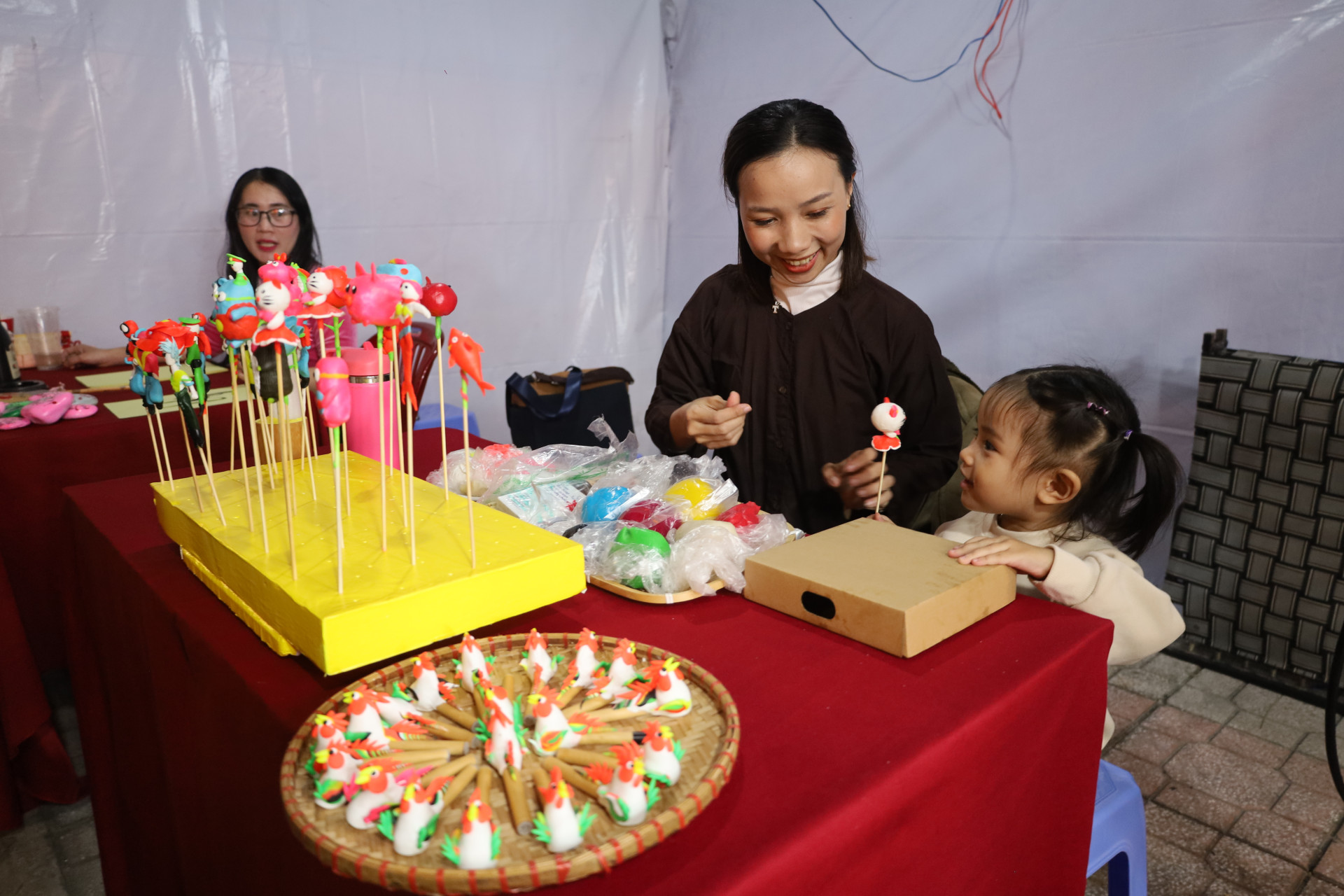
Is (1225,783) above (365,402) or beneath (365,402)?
beneath

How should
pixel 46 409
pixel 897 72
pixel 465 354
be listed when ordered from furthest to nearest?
pixel 897 72 < pixel 46 409 < pixel 465 354

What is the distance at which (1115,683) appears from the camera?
97.3 inches

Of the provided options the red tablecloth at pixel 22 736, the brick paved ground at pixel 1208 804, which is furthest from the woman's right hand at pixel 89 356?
the red tablecloth at pixel 22 736

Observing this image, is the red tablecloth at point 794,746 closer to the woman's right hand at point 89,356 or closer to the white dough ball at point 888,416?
the white dough ball at point 888,416

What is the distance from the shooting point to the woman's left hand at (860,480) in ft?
4.81

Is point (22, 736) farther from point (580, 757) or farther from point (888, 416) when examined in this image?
point (888, 416)

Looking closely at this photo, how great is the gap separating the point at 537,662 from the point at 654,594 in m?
0.25

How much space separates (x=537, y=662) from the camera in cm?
77

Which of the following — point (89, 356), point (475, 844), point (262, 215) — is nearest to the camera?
point (475, 844)

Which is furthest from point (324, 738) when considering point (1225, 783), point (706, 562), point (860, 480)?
point (1225, 783)

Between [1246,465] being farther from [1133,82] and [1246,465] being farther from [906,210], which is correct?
[906,210]

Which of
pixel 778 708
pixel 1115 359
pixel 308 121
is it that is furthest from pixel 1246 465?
pixel 308 121

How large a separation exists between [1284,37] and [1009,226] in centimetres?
88

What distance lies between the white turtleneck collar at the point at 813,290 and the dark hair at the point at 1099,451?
1.54ft
